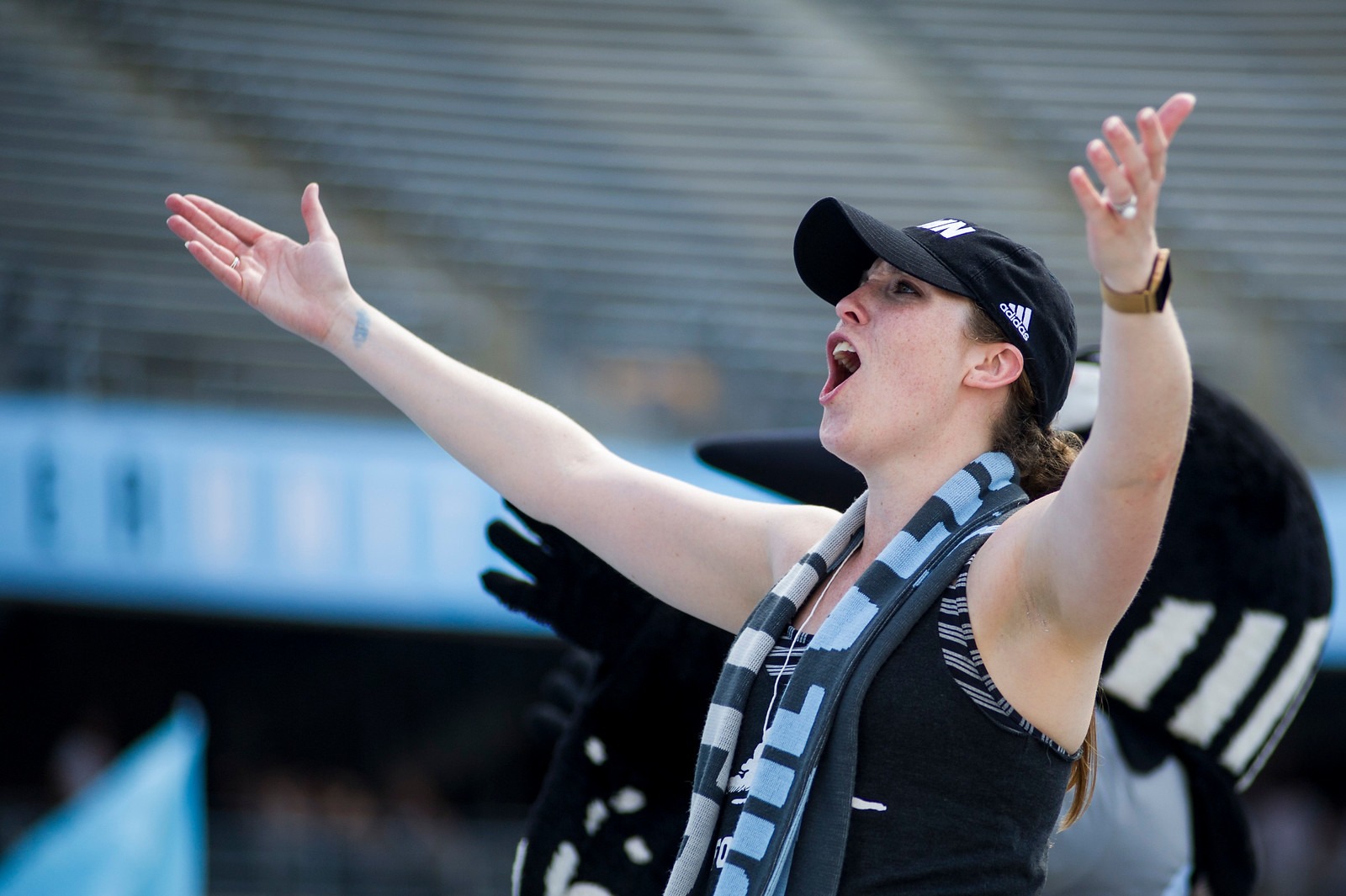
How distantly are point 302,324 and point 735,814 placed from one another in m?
0.76

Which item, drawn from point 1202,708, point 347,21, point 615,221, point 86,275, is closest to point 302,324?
point 1202,708

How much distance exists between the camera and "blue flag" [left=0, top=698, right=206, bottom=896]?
3809mm

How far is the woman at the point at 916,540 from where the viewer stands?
3.73 feet

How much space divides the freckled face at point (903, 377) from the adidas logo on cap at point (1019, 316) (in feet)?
0.13

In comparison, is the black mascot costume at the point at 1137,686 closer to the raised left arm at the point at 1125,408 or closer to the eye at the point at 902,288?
the eye at the point at 902,288

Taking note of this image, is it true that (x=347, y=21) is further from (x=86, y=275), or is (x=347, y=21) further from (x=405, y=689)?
(x=405, y=689)

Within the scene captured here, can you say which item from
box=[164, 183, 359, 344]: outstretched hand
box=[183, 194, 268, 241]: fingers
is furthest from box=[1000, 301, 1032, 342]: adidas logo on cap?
box=[183, 194, 268, 241]: fingers

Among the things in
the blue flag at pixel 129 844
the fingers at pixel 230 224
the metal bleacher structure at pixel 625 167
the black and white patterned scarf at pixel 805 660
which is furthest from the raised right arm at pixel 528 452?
the metal bleacher structure at pixel 625 167

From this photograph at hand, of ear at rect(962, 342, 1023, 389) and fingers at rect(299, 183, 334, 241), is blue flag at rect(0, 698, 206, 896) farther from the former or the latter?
ear at rect(962, 342, 1023, 389)

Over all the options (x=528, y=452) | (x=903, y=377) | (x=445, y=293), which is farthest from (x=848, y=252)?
(x=445, y=293)

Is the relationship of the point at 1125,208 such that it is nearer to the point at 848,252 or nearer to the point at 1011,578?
the point at 1011,578

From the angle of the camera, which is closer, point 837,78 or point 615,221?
point 615,221

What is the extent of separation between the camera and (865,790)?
128cm

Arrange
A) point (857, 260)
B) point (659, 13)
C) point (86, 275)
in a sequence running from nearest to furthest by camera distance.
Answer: point (857, 260), point (86, 275), point (659, 13)
